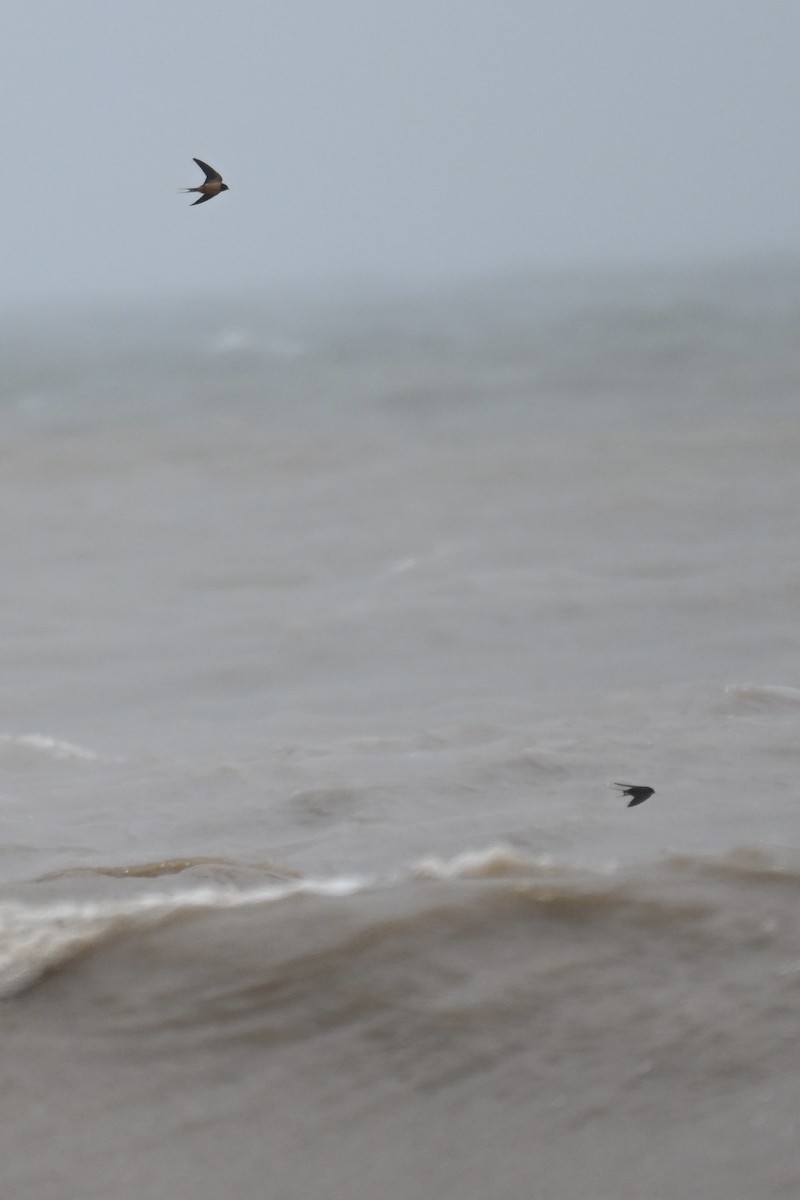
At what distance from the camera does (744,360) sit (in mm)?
41188

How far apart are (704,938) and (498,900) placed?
2.41 feet

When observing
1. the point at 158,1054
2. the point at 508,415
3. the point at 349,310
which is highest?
the point at 349,310

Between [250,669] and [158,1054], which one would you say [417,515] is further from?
[158,1054]

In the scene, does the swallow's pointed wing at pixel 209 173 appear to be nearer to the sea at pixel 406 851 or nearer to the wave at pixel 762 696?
the sea at pixel 406 851

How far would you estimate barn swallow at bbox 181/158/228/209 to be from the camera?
16.6ft

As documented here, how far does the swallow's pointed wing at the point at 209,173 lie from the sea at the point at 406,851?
2534 millimetres

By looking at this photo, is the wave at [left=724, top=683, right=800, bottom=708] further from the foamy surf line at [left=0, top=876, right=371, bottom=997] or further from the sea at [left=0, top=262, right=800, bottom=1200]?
the foamy surf line at [left=0, top=876, right=371, bottom=997]

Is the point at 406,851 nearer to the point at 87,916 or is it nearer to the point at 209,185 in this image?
the point at 87,916

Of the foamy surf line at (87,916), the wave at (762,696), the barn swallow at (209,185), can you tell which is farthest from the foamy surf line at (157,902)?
the wave at (762,696)

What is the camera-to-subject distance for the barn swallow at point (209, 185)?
16.6 ft

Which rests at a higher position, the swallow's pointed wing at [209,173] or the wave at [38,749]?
the swallow's pointed wing at [209,173]

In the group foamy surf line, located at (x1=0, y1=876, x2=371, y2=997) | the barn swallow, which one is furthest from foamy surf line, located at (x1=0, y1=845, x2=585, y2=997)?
the barn swallow

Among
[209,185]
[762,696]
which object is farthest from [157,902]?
[762,696]

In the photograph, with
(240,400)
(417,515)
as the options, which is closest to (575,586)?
(417,515)
